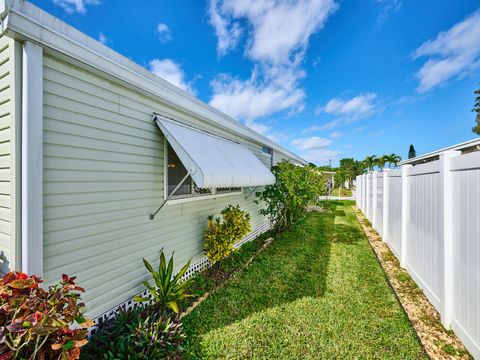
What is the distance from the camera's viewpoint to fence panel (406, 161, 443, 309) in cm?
392

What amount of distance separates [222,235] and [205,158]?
2.43m

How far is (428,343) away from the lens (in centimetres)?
332

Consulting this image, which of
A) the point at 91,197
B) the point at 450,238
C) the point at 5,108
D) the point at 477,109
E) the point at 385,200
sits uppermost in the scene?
the point at 477,109

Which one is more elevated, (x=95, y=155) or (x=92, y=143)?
(x=92, y=143)

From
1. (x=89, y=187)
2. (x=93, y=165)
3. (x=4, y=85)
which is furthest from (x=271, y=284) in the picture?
(x=4, y=85)

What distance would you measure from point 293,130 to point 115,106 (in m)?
26.7

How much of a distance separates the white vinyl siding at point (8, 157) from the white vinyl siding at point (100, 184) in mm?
277

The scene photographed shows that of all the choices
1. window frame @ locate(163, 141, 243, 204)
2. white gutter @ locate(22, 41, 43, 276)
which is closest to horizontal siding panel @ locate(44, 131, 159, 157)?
white gutter @ locate(22, 41, 43, 276)

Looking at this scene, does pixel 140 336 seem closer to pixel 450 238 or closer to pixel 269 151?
pixel 450 238

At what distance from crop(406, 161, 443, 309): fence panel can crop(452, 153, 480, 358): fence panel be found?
15.2 inches

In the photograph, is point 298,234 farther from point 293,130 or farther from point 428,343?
point 293,130

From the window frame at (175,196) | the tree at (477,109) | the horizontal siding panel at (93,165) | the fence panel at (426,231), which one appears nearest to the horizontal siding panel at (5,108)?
the horizontal siding panel at (93,165)

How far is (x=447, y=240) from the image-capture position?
353 cm

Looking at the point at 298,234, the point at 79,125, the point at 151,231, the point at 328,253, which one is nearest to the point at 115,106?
the point at 79,125
